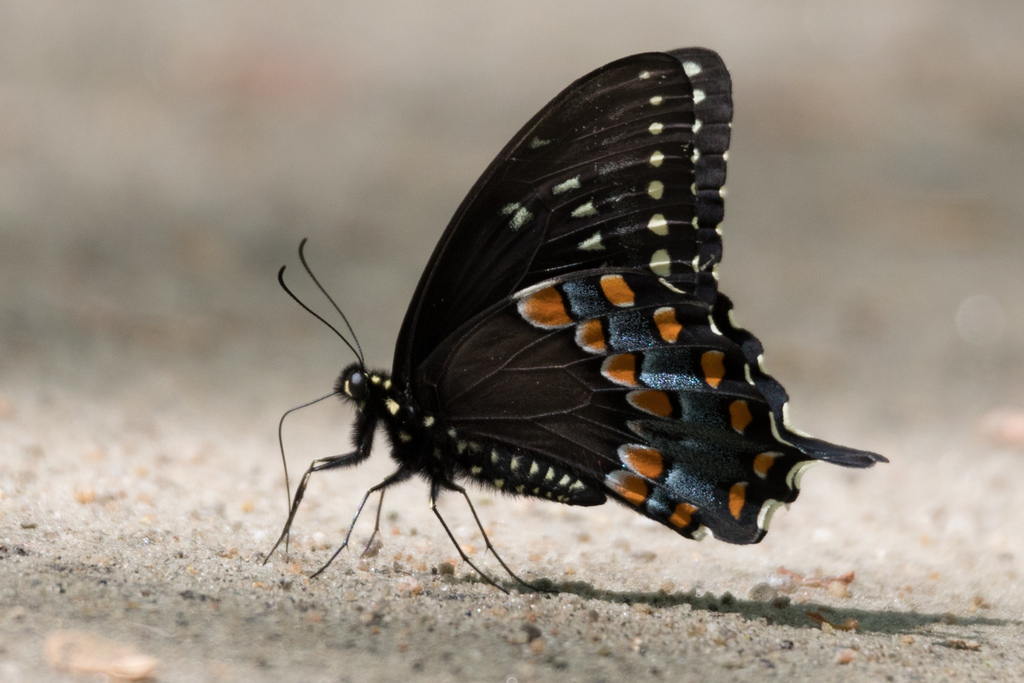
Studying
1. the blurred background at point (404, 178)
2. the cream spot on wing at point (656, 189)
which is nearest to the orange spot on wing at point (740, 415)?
the cream spot on wing at point (656, 189)

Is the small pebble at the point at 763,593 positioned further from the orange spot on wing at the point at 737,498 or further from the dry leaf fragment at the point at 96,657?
the dry leaf fragment at the point at 96,657

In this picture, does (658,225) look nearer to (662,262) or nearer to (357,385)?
(662,262)

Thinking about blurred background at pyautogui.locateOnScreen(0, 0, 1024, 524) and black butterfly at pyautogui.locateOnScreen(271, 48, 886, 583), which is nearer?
black butterfly at pyautogui.locateOnScreen(271, 48, 886, 583)

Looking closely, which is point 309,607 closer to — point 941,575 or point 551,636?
point 551,636

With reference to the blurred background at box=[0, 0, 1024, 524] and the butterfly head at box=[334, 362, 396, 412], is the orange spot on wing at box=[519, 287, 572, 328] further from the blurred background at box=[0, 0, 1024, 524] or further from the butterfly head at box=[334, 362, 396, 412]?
the blurred background at box=[0, 0, 1024, 524]

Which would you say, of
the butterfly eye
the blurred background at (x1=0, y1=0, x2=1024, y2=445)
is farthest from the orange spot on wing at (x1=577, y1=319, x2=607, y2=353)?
the blurred background at (x1=0, y1=0, x2=1024, y2=445)

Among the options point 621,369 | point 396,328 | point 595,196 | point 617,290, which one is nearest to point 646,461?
point 621,369
